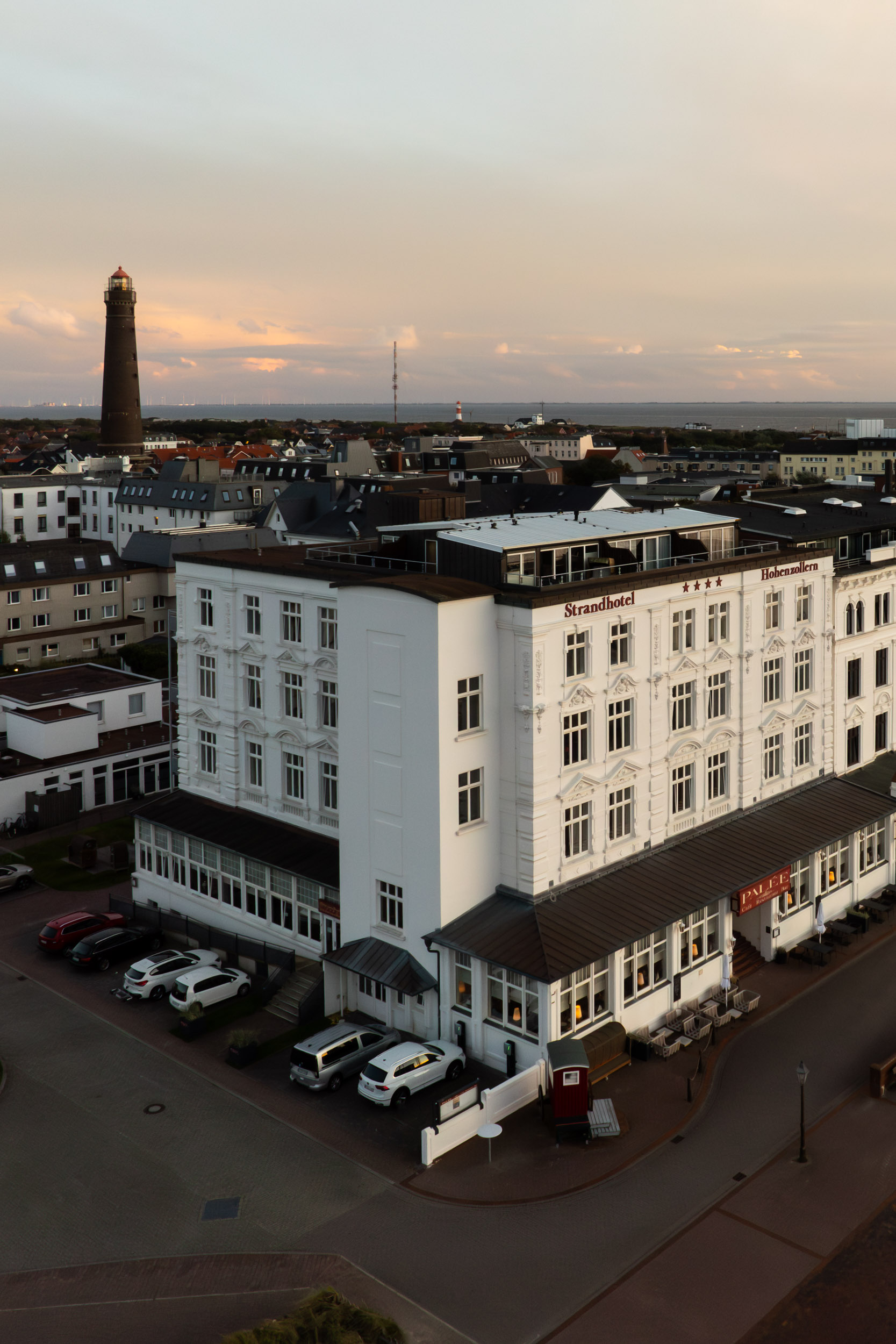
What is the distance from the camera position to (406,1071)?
3488 centimetres

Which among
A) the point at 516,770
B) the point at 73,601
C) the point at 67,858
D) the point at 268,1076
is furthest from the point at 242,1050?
the point at 73,601

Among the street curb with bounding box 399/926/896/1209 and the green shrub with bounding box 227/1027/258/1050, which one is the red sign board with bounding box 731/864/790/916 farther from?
the green shrub with bounding box 227/1027/258/1050

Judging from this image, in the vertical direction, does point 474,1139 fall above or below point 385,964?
below

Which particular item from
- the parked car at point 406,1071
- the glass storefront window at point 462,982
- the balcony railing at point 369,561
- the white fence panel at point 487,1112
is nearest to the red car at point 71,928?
the parked car at point 406,1071

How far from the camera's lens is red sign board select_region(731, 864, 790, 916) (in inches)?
1607

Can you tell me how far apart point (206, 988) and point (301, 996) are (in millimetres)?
3368

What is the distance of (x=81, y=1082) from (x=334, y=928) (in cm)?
961

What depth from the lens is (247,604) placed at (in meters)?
45.3

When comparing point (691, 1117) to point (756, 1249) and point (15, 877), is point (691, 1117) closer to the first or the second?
point (756, 1249)

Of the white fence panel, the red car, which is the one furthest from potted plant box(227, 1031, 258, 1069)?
the red car

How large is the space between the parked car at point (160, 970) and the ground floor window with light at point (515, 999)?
1219cm

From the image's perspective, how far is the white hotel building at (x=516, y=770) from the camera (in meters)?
36.1

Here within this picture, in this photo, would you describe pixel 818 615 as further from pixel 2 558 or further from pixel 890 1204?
pixel 2 558

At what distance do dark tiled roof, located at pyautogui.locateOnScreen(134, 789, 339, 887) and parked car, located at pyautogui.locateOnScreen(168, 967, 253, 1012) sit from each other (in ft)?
13.9
